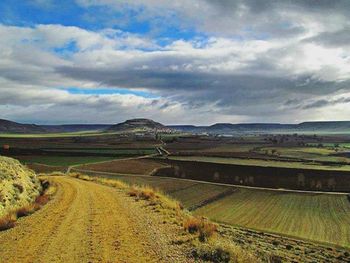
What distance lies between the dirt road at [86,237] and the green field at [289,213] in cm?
2362

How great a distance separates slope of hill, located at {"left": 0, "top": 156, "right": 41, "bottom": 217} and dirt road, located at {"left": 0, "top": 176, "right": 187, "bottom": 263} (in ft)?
6.99

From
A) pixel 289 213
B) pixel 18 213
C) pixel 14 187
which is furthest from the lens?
pixel 289 213

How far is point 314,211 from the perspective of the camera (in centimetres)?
4925

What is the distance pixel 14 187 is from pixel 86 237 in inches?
468

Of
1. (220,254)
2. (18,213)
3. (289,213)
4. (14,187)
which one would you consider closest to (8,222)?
(18,213)

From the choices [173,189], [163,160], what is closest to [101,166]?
[163,160]

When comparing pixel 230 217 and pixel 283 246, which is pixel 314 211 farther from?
pixel 283 246

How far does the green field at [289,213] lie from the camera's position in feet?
123

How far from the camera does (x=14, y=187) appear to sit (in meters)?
22.8

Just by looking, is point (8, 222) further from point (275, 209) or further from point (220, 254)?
point (275, 209)

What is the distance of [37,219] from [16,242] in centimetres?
Result: 385

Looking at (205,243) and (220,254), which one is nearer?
(220,254)

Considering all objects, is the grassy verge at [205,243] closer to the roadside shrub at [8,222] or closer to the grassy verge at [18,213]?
the grassy verge at [18,213]

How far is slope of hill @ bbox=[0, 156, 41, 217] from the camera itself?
65.2 feet
